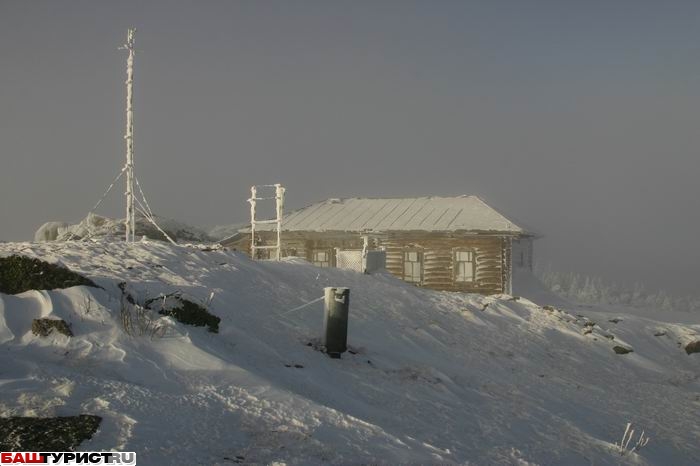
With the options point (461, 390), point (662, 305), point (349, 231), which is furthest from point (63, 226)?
Answer: point (662, 305)

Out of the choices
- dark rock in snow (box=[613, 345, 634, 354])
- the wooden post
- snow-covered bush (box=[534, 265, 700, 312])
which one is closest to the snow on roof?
dark rock in snow (box=[613, 345, 634, 354])

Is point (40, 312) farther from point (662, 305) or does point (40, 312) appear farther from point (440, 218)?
point (662, 305)

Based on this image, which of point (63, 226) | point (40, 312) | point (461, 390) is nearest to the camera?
point (40, 312)

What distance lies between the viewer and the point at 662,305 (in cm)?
4388

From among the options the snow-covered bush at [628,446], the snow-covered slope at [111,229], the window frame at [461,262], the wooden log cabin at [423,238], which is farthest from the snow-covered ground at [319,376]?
the snow-covered slope at [111,229]

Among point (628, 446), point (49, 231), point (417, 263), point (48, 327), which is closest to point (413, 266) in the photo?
point (417, 263)

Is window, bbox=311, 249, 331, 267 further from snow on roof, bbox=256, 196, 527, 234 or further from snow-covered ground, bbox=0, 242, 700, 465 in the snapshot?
snow-covered ground, bbox=0, 242, 700, 465

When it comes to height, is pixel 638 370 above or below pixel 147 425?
below

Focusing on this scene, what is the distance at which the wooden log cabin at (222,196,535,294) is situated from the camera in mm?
25984

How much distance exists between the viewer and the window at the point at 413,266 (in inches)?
1075

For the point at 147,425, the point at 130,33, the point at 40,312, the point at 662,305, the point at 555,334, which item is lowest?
the point at 662,305

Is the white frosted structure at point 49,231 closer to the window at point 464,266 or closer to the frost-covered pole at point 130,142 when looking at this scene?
the frost-covered pole at point 130,142

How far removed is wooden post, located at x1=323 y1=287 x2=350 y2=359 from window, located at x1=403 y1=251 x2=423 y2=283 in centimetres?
1765

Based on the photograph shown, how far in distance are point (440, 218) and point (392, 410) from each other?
68.3ft
